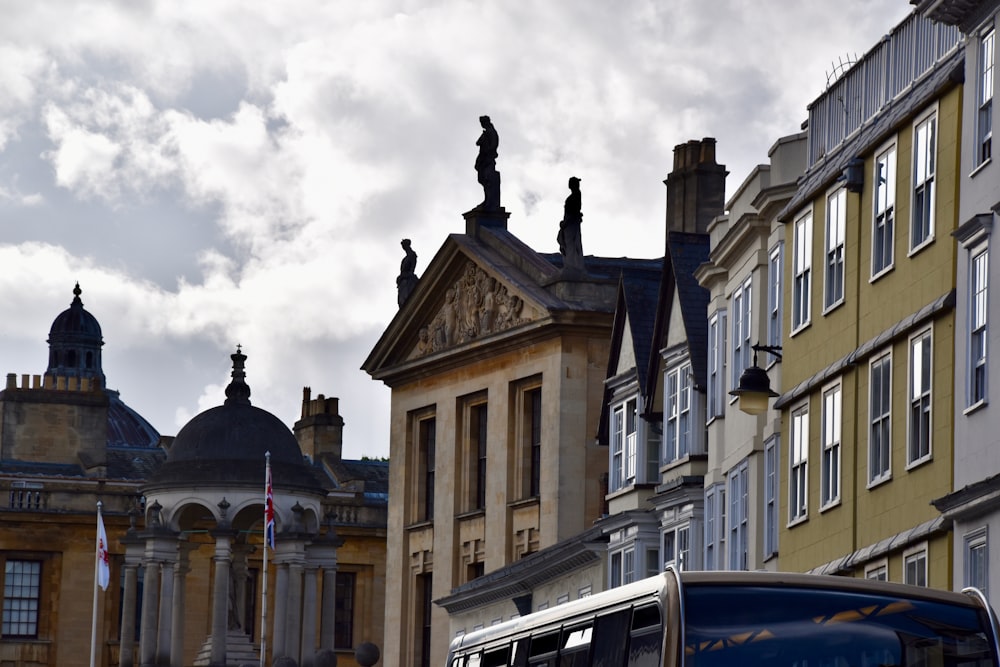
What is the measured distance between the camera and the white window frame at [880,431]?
35.8 metres

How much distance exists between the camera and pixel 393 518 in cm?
7912

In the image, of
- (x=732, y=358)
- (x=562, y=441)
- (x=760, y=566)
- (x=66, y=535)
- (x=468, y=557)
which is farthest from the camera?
(x=66, y=535)

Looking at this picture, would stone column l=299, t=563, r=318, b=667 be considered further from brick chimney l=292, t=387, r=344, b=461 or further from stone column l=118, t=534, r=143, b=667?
brick chimney l=292, t=387, r=344, b=461

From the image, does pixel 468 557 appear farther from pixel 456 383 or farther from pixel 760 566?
pixel 760 566

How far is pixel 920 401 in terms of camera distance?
34.4 m

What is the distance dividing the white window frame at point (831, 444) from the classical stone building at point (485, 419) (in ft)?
82.0

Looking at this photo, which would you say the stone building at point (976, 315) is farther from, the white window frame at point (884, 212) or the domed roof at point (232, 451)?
the domed roof at point (232, 451)

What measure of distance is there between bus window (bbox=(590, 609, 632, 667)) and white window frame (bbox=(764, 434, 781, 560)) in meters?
19.6

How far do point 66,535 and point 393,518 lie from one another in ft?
67.5

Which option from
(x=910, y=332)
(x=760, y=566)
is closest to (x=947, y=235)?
(x=910, y=332)

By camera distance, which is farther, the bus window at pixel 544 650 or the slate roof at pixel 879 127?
the slate roof at pixel 879 127

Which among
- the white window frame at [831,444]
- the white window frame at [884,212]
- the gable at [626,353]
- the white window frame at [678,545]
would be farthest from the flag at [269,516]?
the white window frame at [884,212]

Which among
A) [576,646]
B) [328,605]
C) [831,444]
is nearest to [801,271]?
[831,444]

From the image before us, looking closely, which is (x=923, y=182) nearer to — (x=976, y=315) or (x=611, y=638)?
(x=976, y=315)
